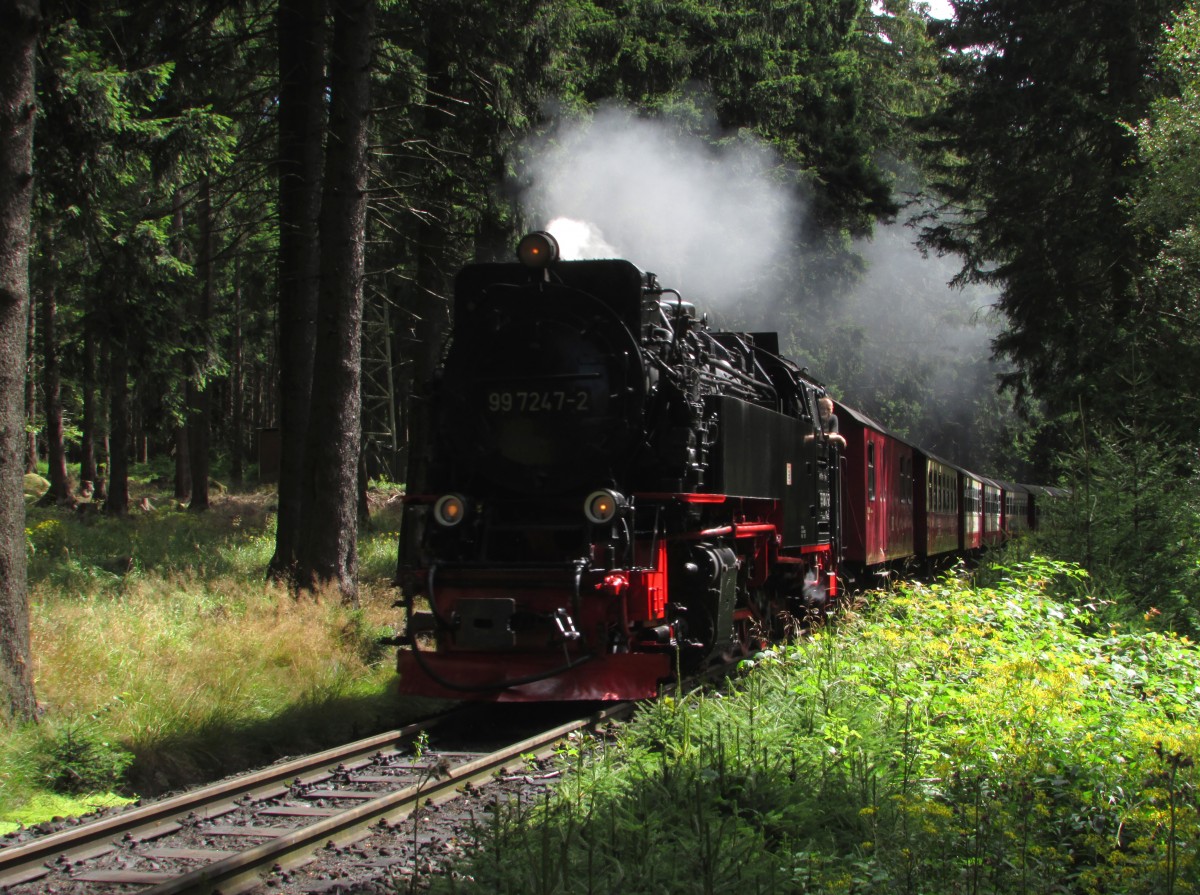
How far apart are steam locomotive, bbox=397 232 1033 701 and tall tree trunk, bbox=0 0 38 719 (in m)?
2.34

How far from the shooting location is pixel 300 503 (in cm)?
1139

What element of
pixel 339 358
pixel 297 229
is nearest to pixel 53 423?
pixel 297 229

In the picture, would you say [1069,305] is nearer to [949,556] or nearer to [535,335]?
[949,556]

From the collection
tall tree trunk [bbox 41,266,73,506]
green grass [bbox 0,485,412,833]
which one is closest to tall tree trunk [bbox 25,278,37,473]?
tall tree trunk [bbox 41,266,73,506]

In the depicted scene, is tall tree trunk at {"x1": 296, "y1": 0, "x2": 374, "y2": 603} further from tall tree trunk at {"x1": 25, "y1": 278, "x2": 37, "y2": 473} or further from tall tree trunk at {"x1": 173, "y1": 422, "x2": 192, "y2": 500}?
tall tree trunk at {"x1": 173, "y1": 422, "x2": 192, "y2": 500}

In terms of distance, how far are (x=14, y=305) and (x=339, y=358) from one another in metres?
3.91

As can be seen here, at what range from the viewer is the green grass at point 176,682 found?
18.8ft

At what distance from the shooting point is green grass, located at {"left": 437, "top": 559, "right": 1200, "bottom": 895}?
12.2 feet

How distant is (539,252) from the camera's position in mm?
7699

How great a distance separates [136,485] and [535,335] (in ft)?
109

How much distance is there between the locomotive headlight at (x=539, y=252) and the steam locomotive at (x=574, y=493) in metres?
0.01

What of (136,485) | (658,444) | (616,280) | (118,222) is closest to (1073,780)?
(658,444)

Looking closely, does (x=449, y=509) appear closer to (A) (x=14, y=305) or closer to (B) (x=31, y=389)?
(A) (x=14, y=305)

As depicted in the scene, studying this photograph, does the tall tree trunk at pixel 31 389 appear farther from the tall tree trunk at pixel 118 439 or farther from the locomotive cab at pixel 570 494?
the locomotive cab at pixel 570 494
